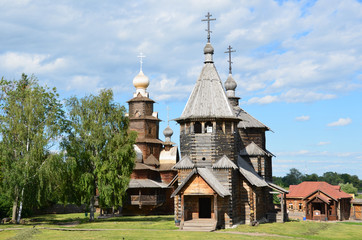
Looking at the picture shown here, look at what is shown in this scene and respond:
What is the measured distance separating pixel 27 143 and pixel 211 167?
47.9ft

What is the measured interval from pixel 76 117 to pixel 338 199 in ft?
110

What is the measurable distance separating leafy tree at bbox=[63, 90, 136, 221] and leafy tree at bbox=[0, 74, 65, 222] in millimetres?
1616

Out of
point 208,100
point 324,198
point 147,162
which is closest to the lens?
point 208,100

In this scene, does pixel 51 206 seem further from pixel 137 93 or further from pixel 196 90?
pixel 196 90

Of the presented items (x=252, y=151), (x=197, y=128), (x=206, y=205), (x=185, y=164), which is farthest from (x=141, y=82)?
(x=206, y=205)

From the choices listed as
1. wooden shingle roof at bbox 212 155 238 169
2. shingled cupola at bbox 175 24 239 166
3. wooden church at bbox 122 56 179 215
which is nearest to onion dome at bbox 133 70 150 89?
wooden church at bbox 122 56 179 215

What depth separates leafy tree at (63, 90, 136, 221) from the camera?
34.8 meters

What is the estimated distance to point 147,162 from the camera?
4816 cm

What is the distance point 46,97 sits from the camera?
1390 inches

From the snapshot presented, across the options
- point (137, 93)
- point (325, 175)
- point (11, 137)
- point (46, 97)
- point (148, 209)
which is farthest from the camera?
point (325, 175)

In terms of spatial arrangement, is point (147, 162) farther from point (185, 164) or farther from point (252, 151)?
point (185, 164)

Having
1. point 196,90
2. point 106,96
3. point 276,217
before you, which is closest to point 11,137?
point 106,96

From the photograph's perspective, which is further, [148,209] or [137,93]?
[137,93]

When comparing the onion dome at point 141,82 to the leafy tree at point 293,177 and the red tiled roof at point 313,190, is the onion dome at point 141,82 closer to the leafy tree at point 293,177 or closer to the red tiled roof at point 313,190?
the red tiled roof at point 313,190
